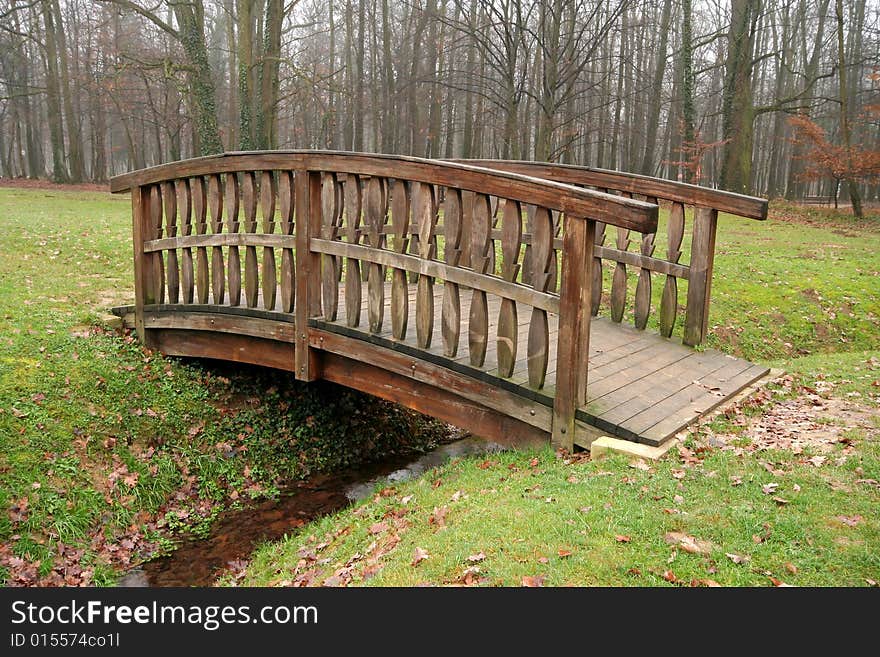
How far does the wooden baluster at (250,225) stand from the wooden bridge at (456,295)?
19mm

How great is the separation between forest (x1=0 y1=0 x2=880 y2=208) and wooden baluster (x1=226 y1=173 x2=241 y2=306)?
36.6ft

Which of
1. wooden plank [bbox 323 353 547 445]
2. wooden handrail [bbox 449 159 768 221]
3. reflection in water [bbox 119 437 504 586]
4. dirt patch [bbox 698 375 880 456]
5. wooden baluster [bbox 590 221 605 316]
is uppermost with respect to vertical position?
wooden handrail [bbox 449 159 768 221]

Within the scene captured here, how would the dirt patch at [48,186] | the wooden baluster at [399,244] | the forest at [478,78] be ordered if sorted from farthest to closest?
the dirt patch at [48,186]
the forest at [478,78]
the wooden baluster at [399,244]

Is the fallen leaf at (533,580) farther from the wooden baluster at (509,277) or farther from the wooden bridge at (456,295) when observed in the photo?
the wooden baluster at (509,277)

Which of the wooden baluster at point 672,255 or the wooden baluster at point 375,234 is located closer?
the wooden baluster at point 375,234

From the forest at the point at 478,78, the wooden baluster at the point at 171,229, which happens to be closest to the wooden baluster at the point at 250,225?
the wooden baluster at the point at 171,229

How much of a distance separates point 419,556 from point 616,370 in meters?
2.68

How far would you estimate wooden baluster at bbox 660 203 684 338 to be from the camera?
21.7 feet

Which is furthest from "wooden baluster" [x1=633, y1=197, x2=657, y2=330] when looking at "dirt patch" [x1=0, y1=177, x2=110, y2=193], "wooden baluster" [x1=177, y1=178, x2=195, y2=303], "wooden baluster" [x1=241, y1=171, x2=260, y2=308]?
"dirt patch" [x1=0, y1=177, x2=110, y2=193]

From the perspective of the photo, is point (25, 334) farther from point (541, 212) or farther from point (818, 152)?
point (818, 152)

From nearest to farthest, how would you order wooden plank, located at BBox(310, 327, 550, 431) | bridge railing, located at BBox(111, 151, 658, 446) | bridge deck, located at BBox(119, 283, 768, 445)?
bridge railing, located at BBox(111, 151, 658, 446) < bridge deck, located at BBox(119, 283, 768, 445) < wooden plank, located at BBox(310, 327, 550, 431)

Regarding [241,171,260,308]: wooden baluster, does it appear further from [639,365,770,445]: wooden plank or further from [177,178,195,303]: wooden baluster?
[639,365,770,445]: wooden plank

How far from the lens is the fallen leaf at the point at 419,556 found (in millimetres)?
3799

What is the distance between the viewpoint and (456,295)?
221 inches
